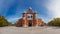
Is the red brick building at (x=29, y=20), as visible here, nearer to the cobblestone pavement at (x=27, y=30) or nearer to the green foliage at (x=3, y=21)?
the cobblestone pavement at (x=27, y=30)

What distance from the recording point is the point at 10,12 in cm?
236

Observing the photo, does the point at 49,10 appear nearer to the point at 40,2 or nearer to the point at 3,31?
the point at 40,2

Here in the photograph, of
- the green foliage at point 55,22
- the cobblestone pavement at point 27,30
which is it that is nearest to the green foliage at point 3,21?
the cobblestone pavement at point 27,30

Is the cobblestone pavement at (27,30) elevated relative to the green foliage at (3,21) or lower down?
lower down

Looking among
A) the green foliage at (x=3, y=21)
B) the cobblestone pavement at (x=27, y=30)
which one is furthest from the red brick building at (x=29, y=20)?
the green foliage at (x=3, y=21)

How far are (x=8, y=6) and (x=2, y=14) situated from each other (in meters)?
0.20

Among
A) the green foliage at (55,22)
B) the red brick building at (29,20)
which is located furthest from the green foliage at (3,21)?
the green foliage at (55,22)

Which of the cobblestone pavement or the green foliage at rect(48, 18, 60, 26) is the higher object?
the green foliage at rect(48, 18, 60, 26)

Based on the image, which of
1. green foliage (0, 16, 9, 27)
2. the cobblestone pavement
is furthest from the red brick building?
green foliage (0, 16, 9, 27)

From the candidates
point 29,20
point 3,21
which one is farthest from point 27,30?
point 3,21

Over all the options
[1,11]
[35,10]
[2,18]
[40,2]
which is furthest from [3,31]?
[40,2]

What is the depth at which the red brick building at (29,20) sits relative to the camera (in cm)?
228

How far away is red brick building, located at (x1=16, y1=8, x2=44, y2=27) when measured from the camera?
2277mm

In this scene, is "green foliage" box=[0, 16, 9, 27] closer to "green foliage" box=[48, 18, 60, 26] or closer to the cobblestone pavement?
the cobblestone pavement
